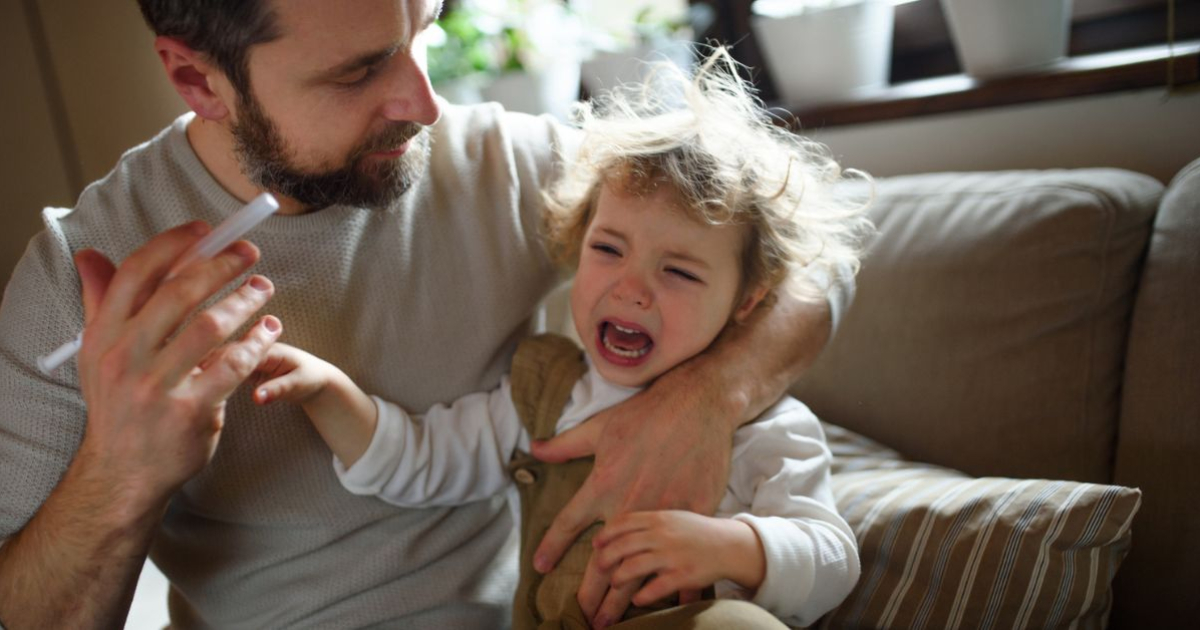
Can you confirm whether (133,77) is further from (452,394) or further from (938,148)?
(938,148)

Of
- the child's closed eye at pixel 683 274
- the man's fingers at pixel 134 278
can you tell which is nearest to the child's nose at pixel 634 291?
the child's closed eye at pixel 683 274

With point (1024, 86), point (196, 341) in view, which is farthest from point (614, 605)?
point (1024, 86)

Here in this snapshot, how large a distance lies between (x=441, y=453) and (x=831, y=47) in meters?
1.24

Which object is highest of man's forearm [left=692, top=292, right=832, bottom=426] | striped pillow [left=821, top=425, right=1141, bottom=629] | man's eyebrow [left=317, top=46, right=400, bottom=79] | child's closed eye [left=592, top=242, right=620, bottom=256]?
man's eyebrow [left=317, top=46, right=400, bottom=79]

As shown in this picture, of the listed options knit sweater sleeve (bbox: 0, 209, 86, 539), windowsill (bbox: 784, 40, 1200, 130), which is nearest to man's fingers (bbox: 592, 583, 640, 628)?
knit sweater sleeve (bbox: 0, 209, 86, 539)

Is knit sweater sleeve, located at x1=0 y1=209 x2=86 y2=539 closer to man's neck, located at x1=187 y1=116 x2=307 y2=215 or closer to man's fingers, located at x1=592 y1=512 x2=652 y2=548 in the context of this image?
man's neck, located at x1=187 y1=116 x2=307 y2=215

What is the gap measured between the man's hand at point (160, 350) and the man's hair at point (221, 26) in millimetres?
326

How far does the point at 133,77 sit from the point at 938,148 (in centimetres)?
194

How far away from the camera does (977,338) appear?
54.2 inches

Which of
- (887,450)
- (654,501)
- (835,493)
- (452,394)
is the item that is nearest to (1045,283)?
(887,450)

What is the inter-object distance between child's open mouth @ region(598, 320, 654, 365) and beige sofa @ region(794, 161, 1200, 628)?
0.36 metres

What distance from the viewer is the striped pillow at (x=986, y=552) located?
40.4 inches

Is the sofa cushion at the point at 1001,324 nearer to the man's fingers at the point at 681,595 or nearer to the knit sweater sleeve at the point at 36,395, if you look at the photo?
the man's fingers at the point at 681,595

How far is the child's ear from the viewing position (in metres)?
→ 1.25
